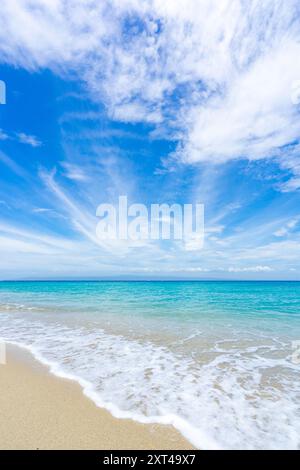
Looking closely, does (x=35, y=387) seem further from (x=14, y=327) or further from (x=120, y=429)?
(x=14, y=327)

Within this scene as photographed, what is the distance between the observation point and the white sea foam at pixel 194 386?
4094 millimetres

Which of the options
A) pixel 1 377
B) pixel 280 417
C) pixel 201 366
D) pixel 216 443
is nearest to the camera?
pixel 216 443

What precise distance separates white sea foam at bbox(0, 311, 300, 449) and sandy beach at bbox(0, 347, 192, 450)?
0.28m

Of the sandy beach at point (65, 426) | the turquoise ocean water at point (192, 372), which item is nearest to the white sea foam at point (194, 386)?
the turquoise ocean water at point (192, 372)

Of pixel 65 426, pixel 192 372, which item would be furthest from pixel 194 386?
pixel 65 426

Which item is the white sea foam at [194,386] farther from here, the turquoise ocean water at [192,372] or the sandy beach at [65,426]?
the sandy beach at [65,426]

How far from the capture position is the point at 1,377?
6.02 meters

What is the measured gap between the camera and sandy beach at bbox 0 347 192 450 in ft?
12.1

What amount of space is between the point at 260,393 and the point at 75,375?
4.45 m

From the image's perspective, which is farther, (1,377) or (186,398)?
(1,377)

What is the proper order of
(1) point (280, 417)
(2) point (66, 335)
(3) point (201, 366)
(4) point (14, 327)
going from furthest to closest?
(4) point (14, 327)
(2) point (66, 335)
(3) point (201, 366)
(1) point (280, 417)

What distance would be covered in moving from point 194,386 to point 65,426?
296cm
